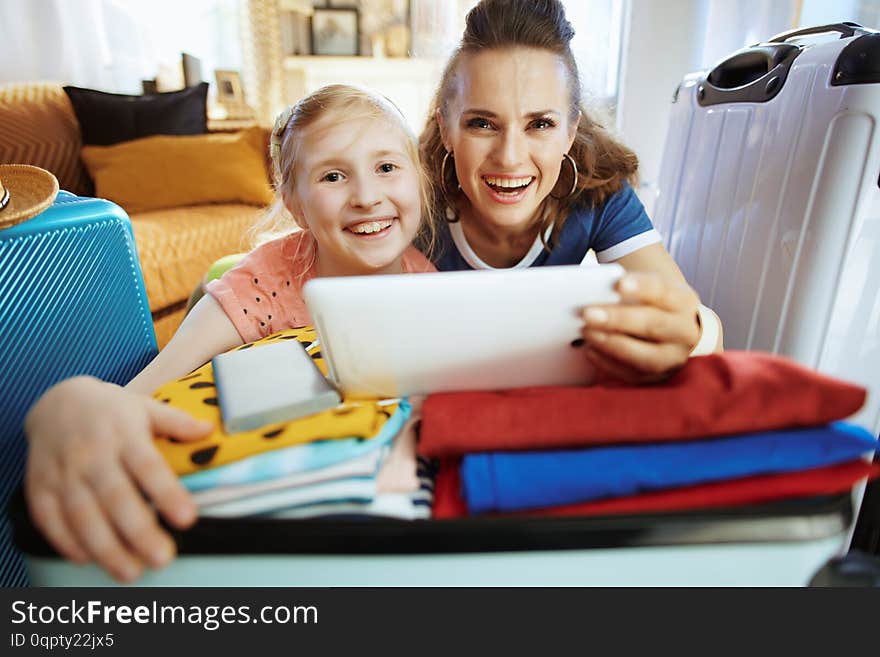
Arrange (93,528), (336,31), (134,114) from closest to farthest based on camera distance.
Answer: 1. (93,528)
2. (134,114)
3. (336,31)

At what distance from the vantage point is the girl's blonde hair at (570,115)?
0.85m

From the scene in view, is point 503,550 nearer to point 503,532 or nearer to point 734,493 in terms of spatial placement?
point 503,532

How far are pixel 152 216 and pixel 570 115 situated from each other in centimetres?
151

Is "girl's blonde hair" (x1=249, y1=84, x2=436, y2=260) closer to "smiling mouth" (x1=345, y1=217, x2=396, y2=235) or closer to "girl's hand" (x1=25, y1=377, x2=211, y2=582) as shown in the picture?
"smiling mouth" (x1=345, y1=217, x2=396, y2=235)

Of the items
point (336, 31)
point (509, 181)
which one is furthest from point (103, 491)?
point (336, 31)

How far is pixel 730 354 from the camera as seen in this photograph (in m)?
0.46

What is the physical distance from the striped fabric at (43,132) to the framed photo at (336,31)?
169 centimetres

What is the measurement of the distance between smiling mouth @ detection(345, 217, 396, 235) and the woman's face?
0.18 meters

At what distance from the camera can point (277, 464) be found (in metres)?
0.39

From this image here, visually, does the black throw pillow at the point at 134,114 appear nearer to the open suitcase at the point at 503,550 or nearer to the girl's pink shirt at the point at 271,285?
the girl's pink shirt at the point at 271,285

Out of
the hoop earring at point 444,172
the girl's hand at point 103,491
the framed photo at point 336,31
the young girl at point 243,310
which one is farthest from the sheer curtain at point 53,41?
the girl's hand at point 103,491

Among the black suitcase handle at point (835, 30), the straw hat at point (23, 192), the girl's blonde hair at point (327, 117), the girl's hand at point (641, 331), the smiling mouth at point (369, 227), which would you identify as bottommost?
the smiling mouth at point (369, 227)

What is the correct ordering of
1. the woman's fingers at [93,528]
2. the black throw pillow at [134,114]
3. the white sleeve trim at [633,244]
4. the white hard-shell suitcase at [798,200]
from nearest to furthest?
the woman's fingers at [93,528] < the white hard-shell suitcase at [798,200] < the white sleeve trim at [633,244] < the black throw pillow at [134,114]

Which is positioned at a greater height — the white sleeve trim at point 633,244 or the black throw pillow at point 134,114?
the black throw pillow at point 134,114
